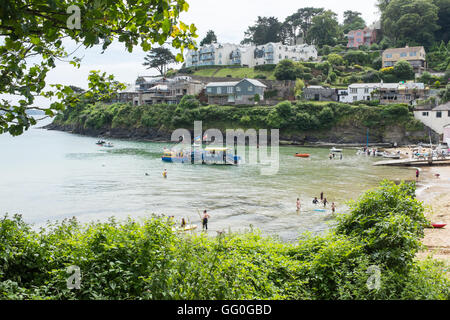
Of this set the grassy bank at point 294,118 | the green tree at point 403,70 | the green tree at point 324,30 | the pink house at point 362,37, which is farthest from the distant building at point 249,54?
the green tree at point 403,70

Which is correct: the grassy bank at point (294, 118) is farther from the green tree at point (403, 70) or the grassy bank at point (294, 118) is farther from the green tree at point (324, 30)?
the green tree at point (324, 30)

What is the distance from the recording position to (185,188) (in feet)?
117

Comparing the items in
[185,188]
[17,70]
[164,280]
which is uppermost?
[17,70]

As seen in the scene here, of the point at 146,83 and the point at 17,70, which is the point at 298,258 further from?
the point at 146,83

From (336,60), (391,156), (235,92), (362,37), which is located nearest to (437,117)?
(391,156)

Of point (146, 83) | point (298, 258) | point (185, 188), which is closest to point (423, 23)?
point (146, 83)

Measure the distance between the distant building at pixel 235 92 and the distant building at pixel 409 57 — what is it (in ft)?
118

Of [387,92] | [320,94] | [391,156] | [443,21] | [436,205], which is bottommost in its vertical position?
[436,205]

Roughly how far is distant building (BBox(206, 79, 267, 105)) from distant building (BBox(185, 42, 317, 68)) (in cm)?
2552

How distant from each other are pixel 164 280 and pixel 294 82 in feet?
324

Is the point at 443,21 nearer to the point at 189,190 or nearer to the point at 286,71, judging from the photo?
the point at 286,71

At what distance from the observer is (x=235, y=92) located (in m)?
99.9

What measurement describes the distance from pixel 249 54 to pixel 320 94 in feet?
143
